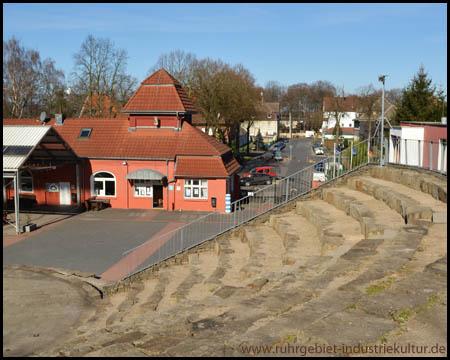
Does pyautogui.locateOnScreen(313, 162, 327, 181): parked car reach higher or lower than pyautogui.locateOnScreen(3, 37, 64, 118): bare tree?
lower

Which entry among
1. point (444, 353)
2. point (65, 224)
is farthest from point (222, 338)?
point (65, 224)

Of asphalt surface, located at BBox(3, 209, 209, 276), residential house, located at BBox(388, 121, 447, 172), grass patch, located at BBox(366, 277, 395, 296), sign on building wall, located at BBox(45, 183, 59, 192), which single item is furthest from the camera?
sign on building wall, located at BBox(45, 183, 59, 192)

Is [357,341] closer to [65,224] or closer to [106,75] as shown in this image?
[65,224]

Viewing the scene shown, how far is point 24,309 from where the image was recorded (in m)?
11.8

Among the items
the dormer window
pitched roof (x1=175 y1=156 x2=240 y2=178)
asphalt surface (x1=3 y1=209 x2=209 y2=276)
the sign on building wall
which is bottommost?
asphalt surface (x1=3 y1=209 x2=209 y2=276)

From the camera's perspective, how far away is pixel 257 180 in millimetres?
37562

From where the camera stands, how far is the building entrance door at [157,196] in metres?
28.5

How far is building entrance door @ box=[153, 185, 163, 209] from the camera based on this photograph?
93.4ft

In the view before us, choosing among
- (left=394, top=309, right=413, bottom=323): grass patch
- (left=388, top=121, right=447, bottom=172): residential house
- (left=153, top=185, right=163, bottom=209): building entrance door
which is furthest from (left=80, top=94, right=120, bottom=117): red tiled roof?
(left=394, top=309, right=413, bottom=323): grass patch

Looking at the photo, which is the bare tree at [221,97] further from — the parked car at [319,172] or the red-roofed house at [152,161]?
the parked car at [319,172]

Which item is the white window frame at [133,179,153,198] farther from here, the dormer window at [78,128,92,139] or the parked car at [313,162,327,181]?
the parked car at [313,162,327,181]

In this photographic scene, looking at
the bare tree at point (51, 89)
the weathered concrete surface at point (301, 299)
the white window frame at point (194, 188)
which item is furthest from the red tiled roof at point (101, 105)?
the weathered concrete surface at point (301, 299)

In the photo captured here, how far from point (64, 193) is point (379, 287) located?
81.8 ft

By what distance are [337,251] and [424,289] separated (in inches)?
143
